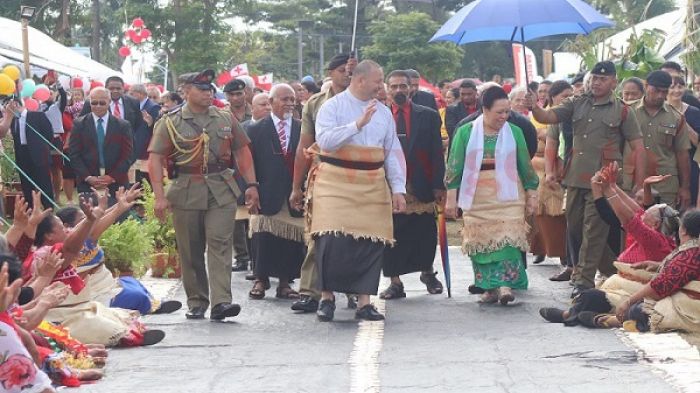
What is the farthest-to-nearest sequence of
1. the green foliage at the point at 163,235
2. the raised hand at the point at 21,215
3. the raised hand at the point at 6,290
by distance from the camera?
the green foliage at the point at 163,235 < the raised hand at the point at 21,215 < the raised hand at the point at 6,290

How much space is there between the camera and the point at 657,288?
9.85 m

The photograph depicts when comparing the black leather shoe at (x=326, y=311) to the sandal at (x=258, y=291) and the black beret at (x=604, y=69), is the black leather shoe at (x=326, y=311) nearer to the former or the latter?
the sandal at (x=258, y=291)

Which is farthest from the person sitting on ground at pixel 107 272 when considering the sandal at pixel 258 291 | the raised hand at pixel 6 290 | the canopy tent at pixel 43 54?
the canopy tent at pixel 43 54

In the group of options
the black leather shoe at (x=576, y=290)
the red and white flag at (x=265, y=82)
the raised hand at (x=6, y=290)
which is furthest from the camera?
the red and white flag at (x=265, y=82)

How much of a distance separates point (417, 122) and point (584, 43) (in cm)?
886

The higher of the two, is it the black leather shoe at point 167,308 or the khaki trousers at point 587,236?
the khaki trousers at point 587,236

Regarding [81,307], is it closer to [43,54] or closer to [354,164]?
[354,164]

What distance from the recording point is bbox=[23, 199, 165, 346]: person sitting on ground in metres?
9.40

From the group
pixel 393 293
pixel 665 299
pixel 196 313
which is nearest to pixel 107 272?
pixel 196 313

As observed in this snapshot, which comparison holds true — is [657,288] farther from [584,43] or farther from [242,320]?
[584,43]

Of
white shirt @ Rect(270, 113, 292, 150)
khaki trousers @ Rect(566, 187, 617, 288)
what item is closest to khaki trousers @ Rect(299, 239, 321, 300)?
white shirt @ Rect(270, 113, 292, 150)

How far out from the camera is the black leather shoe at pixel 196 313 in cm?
1130

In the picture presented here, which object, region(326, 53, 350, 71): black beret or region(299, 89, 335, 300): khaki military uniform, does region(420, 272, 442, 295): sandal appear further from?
region(326, 53, 350, 71): black beret

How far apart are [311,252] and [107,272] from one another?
1634 millimetres
